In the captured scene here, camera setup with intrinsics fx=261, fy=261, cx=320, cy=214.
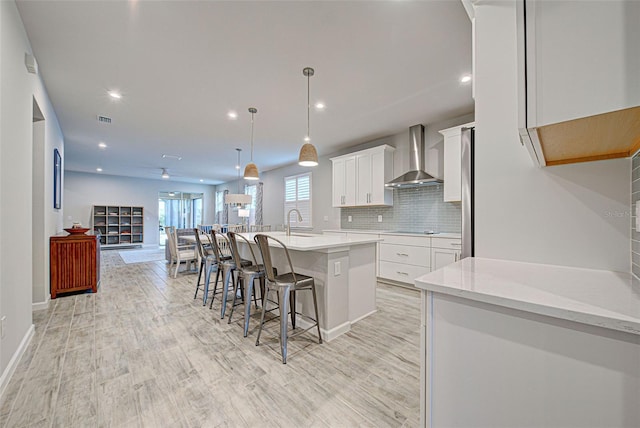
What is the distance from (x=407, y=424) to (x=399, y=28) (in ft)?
9.11

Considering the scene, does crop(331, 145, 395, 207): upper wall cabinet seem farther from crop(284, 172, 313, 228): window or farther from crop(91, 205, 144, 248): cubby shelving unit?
crop(91, 205, 144, 248): cubby shelving unit

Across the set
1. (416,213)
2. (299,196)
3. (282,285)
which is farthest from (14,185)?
(299,196)

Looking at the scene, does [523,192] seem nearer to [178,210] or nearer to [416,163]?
[416,163]

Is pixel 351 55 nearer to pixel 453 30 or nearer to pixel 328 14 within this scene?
pixel 328 14

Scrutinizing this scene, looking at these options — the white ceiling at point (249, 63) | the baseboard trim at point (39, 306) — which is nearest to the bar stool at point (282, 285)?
the white ceiling at point (249, 63)

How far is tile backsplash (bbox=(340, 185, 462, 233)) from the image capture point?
13.7 ft

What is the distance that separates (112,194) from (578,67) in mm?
12286

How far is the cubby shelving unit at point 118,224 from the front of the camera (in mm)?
9422

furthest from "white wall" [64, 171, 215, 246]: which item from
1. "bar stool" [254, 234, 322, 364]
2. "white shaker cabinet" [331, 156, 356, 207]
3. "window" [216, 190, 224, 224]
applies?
"bar stool" [254, 234, 322, 364]

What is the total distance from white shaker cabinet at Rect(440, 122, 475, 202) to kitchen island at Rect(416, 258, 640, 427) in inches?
114

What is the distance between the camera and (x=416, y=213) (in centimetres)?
462

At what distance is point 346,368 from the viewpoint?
6.42ft

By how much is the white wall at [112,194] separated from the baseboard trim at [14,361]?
8.81m

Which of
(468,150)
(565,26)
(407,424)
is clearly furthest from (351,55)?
(407,424)
